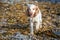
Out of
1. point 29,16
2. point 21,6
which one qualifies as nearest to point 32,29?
point 29,16

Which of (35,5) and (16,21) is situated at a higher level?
(35,5)

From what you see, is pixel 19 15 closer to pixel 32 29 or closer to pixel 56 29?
pixel 32 29

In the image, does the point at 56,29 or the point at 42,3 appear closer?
the point at 56,29

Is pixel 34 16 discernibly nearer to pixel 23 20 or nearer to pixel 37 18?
pixel 37 18

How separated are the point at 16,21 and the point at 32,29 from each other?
261 mm

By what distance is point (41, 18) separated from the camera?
3180mm

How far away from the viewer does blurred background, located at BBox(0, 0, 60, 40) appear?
3084mm

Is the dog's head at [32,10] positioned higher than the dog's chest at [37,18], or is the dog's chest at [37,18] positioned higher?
the dog's head at [32,10]

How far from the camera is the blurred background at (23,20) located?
3.08 meters

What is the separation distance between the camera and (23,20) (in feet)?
10.5

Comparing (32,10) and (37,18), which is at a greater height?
(32,10)

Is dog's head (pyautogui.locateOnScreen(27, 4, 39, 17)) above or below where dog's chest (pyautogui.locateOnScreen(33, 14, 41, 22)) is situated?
above

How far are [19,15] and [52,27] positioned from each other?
1.62ft

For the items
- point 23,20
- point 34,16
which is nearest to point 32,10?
point 34,16
